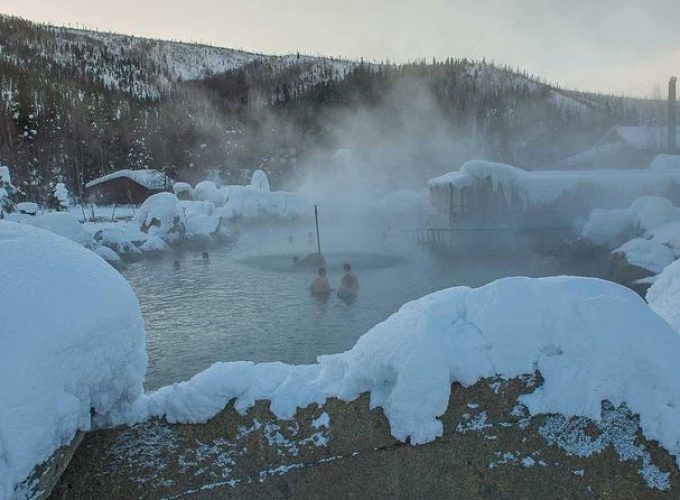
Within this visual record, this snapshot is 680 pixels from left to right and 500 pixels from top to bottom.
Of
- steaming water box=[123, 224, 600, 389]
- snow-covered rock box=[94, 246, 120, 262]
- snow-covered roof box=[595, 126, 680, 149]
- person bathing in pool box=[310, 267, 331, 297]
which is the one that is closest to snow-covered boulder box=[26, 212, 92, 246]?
snow-covered rock box=[94, 246, 120, 262]

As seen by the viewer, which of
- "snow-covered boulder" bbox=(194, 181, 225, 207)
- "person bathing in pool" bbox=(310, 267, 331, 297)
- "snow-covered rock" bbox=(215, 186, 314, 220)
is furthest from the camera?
"snow-covered boulder" bbox=(194, 181, 225, 207)

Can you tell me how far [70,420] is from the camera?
2.55 m

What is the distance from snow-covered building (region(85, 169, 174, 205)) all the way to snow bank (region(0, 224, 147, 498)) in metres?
36.8

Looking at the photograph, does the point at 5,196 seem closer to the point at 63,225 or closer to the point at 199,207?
the point at 63,225

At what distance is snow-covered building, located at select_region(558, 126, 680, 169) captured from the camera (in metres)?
29.8

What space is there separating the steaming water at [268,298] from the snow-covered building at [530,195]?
2.17m

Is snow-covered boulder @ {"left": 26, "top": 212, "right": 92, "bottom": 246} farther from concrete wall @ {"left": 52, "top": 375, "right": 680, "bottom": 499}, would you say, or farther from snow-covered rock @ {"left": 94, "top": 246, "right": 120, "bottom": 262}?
concrete wall @ {"left": 52, "top": 375, "right": 680, "bottom": 499}

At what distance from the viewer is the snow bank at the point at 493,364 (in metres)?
2.94

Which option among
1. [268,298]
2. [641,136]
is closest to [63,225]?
[268,298]

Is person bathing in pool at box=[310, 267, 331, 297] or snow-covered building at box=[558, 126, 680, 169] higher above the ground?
snow-covered building at box=[558, 126, 680, 169]

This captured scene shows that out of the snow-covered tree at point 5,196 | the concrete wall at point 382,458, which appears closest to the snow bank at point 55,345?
the concrete wall at point 382,458

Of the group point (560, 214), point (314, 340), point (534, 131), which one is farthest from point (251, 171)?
point (314, 340)

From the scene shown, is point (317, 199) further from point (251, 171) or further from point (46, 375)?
point (46, 375)

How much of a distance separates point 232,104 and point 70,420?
229 ft
